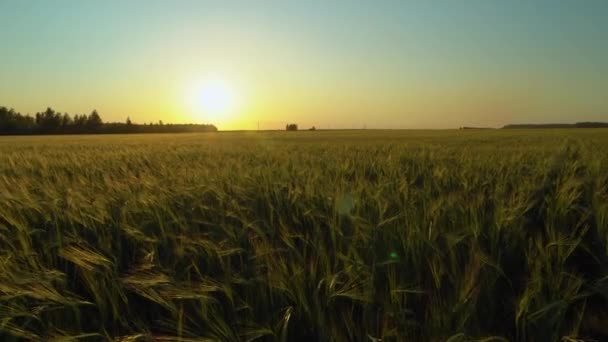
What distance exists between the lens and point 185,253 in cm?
132

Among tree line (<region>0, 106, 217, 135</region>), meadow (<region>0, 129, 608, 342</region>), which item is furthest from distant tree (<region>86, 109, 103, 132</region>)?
meadow (<region>0, 129, 608, 342</region>)

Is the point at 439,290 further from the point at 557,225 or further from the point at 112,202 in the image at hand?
the point at 112,202

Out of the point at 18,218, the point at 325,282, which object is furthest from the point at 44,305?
the point at 18,218

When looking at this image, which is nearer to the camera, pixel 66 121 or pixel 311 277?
pixel 311 277

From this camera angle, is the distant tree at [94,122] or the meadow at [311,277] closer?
the meadow at [311,277]

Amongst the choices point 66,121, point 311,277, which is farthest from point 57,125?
point 311,277

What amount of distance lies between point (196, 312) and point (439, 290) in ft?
2.25

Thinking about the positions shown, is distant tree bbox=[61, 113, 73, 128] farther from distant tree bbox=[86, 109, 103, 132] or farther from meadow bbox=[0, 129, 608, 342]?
meadow bbox=[0, 129, 608, 342]

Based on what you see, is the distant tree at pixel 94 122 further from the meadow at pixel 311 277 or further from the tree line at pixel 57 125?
the meadow at pixel 311 277

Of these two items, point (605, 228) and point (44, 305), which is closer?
point (44, 305)

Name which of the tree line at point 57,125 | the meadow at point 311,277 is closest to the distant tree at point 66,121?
the tree line at point 57,125

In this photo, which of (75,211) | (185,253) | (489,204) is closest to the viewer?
(185,253)

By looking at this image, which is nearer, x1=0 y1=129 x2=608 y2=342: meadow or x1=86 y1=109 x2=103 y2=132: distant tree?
x1=0 y1=129 x2=608 y2=342: meadow

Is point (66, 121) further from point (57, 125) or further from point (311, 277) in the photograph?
point (311, 277)
